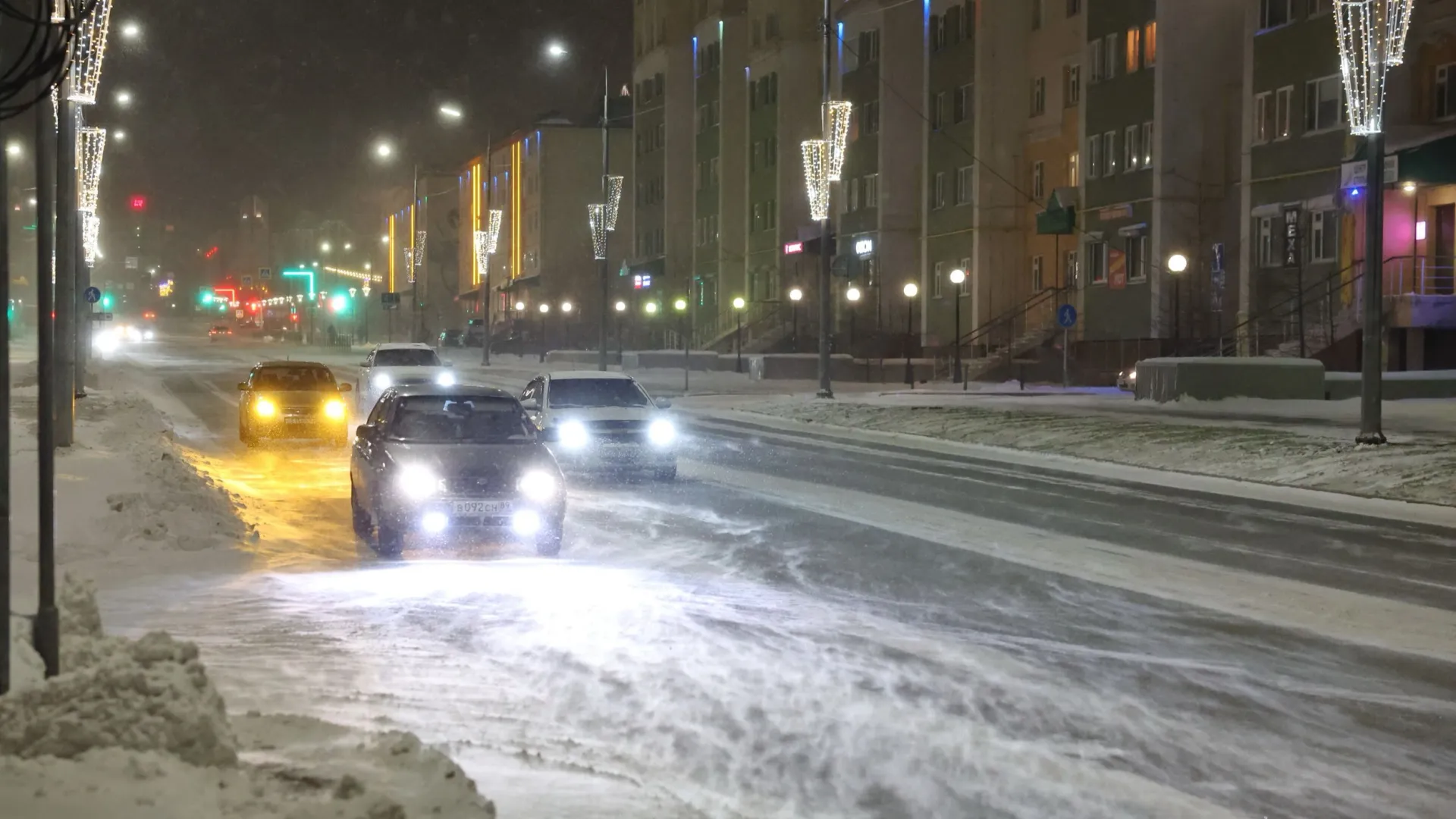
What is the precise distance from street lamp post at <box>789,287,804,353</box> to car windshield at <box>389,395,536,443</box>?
154ft

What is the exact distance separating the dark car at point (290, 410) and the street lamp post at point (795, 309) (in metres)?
36.8

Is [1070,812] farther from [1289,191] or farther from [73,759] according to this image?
[1289,191]

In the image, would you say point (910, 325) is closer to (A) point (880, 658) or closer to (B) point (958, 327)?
(B) point (958, 327)

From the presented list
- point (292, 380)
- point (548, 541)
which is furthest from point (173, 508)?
point (292, 380)

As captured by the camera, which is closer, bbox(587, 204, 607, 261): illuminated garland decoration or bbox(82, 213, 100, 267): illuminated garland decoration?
bbox(82, 213, 100, 267): illuminated garland decoration

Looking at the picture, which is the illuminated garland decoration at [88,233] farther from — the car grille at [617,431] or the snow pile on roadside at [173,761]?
the snow pile on roadside at [173,761]

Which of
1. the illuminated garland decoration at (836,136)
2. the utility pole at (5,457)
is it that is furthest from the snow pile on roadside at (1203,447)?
the utility pole at (5,457)

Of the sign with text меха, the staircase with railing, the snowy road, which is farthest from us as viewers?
the staircase with railing

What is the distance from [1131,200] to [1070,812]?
144 feet

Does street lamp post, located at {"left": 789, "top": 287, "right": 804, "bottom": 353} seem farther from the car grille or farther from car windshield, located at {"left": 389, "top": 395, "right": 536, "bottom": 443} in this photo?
car windshield, located at {"left": 389, "top": 395, "right": 536, "bottom": 443}

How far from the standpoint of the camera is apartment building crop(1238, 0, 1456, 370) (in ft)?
119

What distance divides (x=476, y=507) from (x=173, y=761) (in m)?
7.77

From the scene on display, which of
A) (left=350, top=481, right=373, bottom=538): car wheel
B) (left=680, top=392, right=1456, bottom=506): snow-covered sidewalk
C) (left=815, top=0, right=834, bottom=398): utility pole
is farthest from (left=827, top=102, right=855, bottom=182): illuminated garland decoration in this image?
(left=350, top=481, right=373, bottom=538): car wheel

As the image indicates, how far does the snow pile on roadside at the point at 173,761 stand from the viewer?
529 cm
